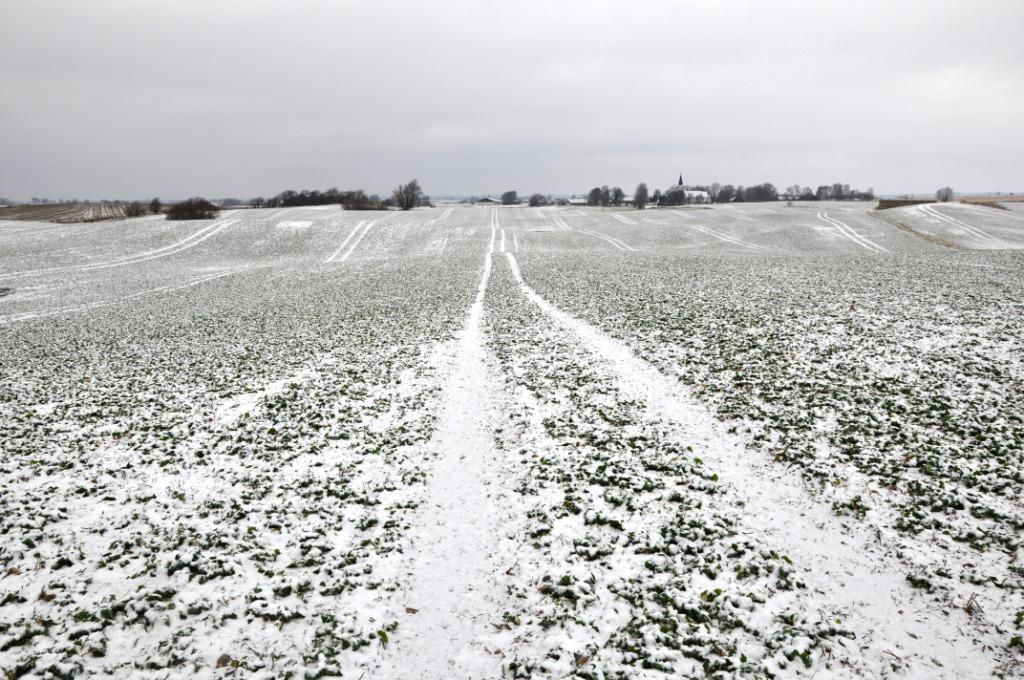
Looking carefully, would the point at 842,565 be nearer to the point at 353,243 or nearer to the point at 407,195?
the point at 353,243

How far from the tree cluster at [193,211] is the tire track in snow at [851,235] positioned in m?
95.3

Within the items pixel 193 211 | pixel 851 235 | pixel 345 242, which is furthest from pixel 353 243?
pixel 851 235

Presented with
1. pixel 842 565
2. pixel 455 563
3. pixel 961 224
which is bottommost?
pixel 455 563

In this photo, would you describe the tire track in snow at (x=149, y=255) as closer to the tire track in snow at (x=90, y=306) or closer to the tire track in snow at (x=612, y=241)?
the tire track in snow at (x=90, y=306)

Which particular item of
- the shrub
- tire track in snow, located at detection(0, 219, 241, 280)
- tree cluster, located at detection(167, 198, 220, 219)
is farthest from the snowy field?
the shrub

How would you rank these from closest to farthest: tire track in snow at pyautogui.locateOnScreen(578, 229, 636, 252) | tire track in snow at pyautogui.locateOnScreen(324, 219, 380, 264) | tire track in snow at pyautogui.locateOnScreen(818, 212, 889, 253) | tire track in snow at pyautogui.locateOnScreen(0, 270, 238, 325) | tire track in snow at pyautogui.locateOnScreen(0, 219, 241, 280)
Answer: tire track in snow at pyautogui.locateOnScreen(0, 270, 238, 325)
tire track in snow at pyautogui.locateOnScreen(0, 219, 241, 280)
tire track in snow at pyautogui.locateOnScreen(818, 212, 889, 253)
tire track in snow at pyautogui.locateOnScreen(324, 219, 380, 264)
tire track in snow at pyautogui.locateOnScreen(578, 229, 636, 252)

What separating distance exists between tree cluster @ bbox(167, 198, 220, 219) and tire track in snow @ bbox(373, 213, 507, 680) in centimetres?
8592

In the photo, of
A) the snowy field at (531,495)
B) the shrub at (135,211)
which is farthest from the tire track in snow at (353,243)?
the shrub at (135,211)

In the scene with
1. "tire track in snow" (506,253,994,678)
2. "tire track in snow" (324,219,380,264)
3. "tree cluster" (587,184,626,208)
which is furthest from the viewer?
"tree cluster" (587,184,626,208)

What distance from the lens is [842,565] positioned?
753 cm

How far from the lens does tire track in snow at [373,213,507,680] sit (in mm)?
6336

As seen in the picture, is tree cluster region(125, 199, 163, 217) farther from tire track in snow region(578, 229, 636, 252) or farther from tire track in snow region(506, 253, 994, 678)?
tire track in snow region(506, 253, 994, 678)

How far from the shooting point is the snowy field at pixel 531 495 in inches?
253

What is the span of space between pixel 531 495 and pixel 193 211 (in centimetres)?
9256
